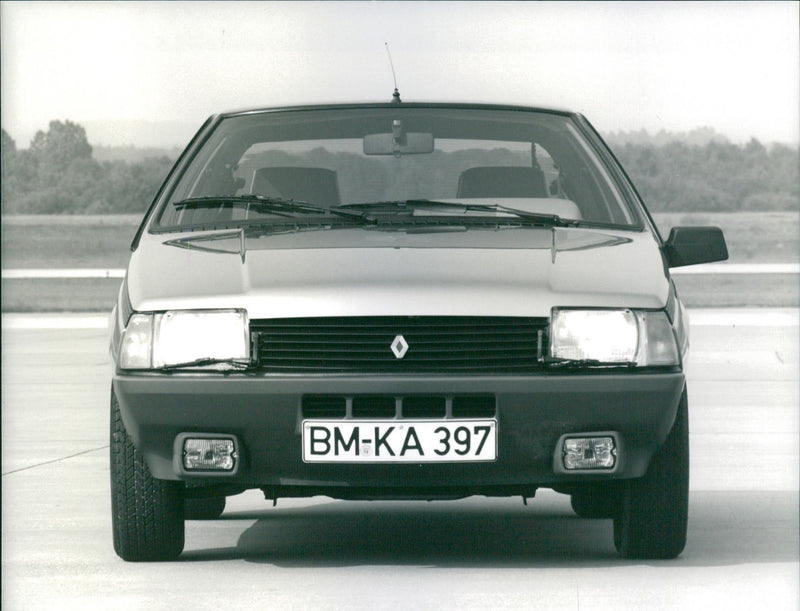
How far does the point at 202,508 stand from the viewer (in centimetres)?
659

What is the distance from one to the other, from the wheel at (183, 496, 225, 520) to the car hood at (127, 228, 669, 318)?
126 centimetres

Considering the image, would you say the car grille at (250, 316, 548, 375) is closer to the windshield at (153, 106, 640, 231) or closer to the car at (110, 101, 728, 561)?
the car at (110, 101, 728, 561)

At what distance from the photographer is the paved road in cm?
503

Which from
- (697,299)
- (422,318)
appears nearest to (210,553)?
(422,318)

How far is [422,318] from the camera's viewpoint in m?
5.11

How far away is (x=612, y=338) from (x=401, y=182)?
1.49 meters

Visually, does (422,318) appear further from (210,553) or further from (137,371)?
(210,553)

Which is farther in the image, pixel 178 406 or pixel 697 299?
pixel 697 299

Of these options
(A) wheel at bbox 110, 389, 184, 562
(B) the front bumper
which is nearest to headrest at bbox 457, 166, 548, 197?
(B) the front bumper

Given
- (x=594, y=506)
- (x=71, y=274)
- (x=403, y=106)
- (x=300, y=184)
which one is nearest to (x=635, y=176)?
(x=71, y=274)

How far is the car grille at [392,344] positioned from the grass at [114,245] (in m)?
32.3

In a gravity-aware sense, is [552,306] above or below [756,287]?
above

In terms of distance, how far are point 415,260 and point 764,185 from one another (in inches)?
1386

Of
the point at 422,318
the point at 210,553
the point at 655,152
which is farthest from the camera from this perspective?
the point at 655,152
